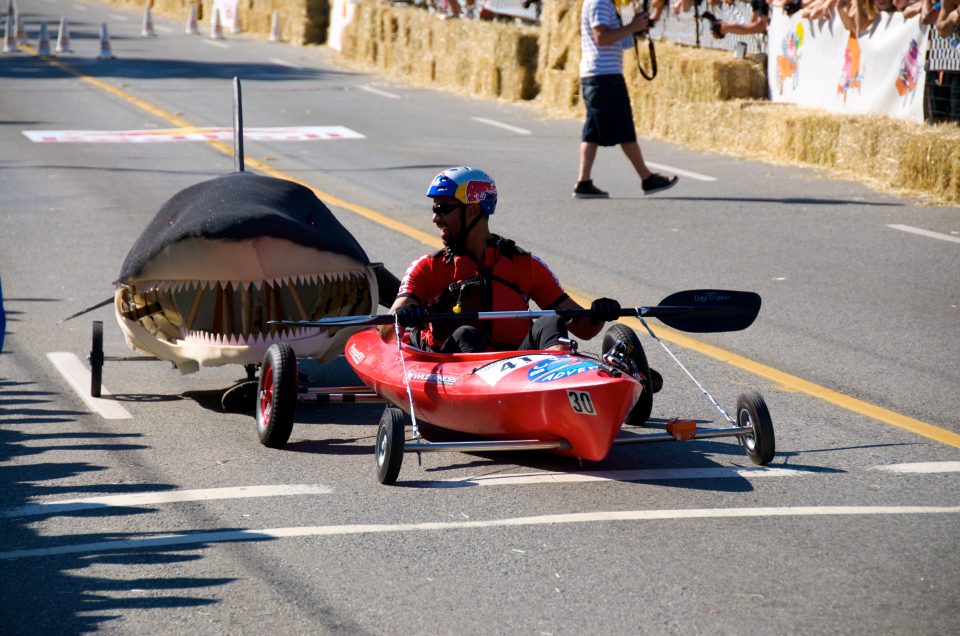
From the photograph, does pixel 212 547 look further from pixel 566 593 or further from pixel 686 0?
pixel 686 0

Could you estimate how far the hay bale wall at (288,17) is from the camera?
121 feet

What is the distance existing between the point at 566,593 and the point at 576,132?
16.4 metres

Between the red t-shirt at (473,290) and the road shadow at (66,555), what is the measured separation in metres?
1.57

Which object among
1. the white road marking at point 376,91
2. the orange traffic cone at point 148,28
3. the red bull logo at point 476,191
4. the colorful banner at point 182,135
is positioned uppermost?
the orange traffic cone at point 148,28

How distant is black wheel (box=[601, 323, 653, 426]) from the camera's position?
23.9 ft

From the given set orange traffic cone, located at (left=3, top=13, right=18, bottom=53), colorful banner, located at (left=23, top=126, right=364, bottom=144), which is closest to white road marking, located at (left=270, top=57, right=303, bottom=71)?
orange traffic cone, located at (left=3, top=13, right=18, bottom=53)

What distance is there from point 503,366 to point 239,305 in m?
2.73

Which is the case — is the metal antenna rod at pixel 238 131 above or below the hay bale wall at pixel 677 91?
below

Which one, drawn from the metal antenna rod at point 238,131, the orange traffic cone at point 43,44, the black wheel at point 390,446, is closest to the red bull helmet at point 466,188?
the black wheel at point 390,446

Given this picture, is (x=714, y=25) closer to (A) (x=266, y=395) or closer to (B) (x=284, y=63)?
(B) (x=284, y=63)

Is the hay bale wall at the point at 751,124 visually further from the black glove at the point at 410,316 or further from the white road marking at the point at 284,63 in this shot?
the black glove at the point at 410,316

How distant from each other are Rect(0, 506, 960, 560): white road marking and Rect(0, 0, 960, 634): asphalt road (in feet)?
0.05

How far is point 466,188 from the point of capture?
7465 millimetres

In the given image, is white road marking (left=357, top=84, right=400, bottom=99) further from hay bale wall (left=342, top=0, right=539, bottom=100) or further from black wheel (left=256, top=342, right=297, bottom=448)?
black wheel (left=256, top=342, right=297, bottom=448)
